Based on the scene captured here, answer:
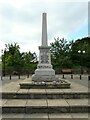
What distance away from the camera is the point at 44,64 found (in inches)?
572

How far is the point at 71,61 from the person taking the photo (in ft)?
176

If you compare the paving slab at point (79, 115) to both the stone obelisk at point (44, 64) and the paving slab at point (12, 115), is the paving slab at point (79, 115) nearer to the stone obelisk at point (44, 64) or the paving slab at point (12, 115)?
the paving slab at point (12, 115)

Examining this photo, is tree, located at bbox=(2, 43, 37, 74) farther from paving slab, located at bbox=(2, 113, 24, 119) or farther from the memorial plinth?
paving slab, located at bbox=(2, 113, 24, 119)

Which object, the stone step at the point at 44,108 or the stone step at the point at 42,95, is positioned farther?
the stone step at the point at 42,95

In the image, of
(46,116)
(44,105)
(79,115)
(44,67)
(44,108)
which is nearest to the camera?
(46,116)

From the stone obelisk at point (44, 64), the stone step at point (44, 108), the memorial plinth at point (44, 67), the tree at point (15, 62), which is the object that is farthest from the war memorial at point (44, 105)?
the tree at point (15, 62)

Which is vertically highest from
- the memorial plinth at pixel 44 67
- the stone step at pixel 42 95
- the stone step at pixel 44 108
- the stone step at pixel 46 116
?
the memorial plinth at pixel 44 67

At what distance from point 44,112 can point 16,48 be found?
5024cm

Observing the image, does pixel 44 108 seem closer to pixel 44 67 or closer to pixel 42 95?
pixel 42 95

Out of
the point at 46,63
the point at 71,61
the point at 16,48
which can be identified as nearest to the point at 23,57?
the point at 16,48

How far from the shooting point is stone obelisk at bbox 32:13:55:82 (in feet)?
Answer: 45.4

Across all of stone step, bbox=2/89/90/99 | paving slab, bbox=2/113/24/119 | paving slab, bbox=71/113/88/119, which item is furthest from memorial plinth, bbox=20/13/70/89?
paving slab, bbox=2/113/24/119

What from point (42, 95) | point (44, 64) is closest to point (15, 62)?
point (44, 64)

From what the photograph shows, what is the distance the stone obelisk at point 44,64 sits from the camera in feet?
45.4
